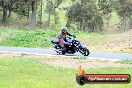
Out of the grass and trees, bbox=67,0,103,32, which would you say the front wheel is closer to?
the grass

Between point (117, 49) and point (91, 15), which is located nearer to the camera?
point (117, 49)

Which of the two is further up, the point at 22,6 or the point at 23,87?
the point at 22,6

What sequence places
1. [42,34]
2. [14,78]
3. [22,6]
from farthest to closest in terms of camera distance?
[22,6]
[42,34]
[14,78]

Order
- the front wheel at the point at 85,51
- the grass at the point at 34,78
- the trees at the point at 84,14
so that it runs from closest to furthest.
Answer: the grass at the point at 34,78 → the front wheel at the point at 85,51 → the trees at the point at 84,14

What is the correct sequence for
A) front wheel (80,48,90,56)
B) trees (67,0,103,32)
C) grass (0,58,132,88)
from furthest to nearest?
trees (67,0,103,32) < front wheel (80,48,90,56) < grass (0,58,132,88)

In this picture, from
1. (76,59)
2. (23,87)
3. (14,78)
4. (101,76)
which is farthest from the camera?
(76,59)

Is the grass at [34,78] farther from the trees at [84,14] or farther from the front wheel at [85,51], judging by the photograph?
the trees at [84,14]

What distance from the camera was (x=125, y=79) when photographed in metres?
4.03

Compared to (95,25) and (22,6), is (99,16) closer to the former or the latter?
(95,25)

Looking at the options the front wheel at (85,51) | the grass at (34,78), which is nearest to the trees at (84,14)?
the front wheel at (85,51)

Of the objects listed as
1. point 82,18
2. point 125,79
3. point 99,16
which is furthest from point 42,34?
point 99,16

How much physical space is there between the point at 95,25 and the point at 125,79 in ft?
274

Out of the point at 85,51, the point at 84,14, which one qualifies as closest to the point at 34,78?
the point at 85,51

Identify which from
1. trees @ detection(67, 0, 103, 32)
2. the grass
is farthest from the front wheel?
trees @ detection(67, 0, 103, 32)
